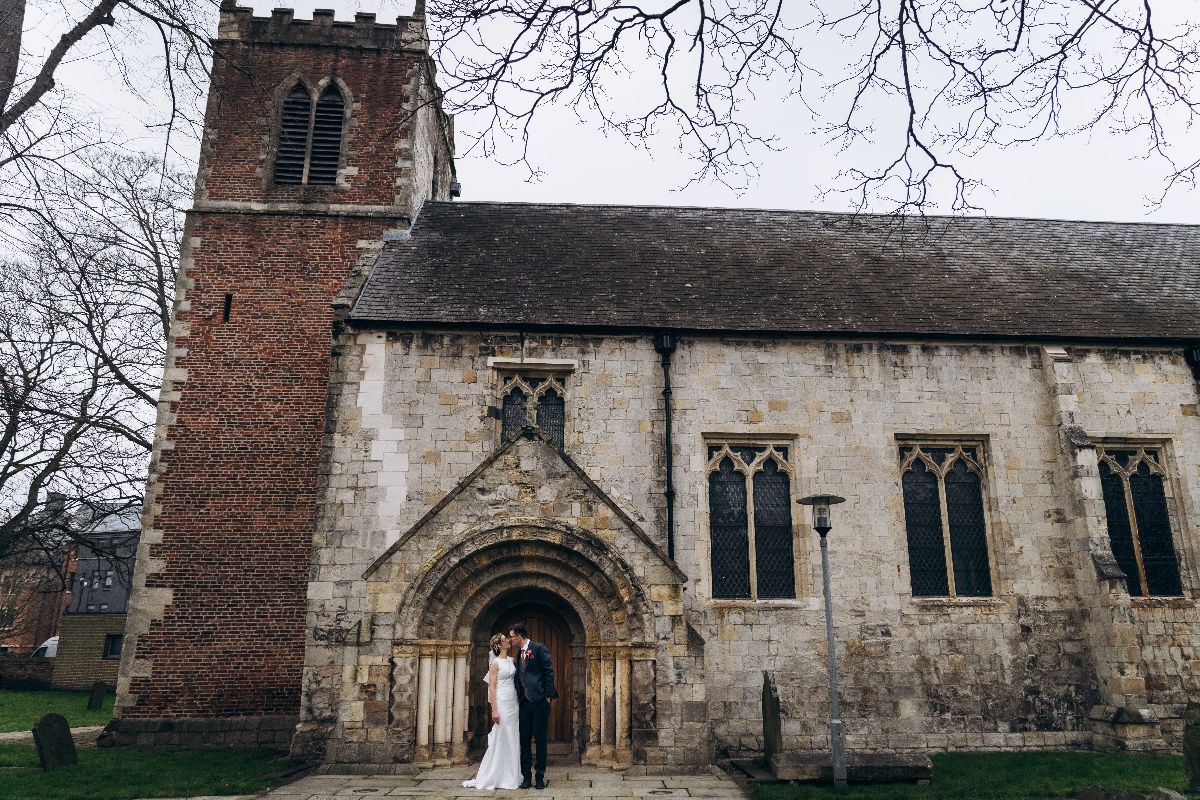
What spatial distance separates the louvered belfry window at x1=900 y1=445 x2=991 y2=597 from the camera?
13.3m

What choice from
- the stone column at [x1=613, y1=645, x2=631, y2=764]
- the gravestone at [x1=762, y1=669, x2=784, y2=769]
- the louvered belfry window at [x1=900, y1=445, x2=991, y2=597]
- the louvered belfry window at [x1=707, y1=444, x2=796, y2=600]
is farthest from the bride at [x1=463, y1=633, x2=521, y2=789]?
the louvered belfry window at [x1=900, y1=445, x2=991, y2=597]

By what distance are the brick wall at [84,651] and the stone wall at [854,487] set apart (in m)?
28.6

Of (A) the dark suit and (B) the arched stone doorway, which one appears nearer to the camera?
(A) the dark suit

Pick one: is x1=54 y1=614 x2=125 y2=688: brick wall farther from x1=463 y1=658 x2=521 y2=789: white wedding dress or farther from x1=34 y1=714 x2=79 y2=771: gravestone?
x1=463 y1=658 x2=521 y2=789: white wedding dress

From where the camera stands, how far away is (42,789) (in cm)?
941

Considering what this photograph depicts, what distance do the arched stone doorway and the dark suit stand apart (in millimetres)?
1818

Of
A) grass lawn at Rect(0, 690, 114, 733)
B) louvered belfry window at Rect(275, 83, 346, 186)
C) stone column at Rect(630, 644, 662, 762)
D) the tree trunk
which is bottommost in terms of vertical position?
grass lawn at Rect(0, 690, 114, 733)

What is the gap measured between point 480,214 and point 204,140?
6.23 m

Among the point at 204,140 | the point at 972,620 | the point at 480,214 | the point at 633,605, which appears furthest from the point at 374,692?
the point at 204,140

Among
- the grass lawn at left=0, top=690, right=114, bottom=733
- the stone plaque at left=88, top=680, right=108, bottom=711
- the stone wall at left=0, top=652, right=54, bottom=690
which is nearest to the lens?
the grass lawn at left=0, top=690, right=114, bottom=733

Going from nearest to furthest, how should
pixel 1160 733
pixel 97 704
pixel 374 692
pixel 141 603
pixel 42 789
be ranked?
pixel 42 789 → pixel 374 692 → pixel 1160 733 → pixel 141 603 → pixel 97 704

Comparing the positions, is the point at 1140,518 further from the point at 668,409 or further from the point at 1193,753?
the point at 668,409

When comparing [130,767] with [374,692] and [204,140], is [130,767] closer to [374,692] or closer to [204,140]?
[374,692]

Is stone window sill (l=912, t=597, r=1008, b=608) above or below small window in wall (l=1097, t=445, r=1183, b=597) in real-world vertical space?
below
